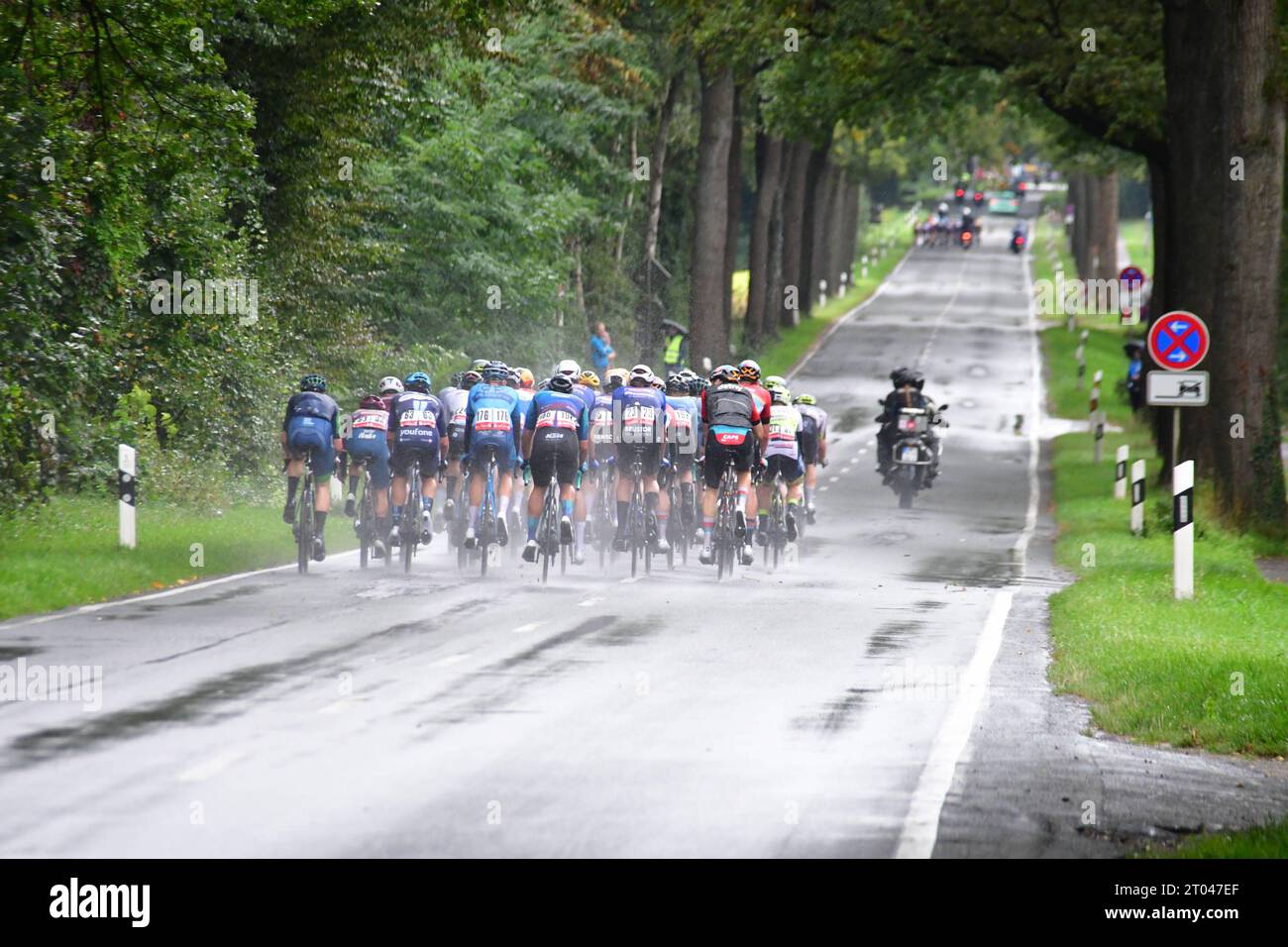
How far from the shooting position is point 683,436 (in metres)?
21.2

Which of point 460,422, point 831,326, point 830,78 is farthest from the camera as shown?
point 831,326

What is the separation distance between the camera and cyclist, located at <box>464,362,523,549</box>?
19.6m

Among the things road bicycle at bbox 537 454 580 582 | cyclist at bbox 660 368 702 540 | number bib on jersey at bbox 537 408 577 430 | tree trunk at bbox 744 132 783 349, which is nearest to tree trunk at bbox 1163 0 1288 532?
cyclist at bbox 660 368 702 540

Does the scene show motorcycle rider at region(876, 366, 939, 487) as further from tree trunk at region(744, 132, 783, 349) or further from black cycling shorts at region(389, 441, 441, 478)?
tree trunk at region(744, 132, 783, 349)

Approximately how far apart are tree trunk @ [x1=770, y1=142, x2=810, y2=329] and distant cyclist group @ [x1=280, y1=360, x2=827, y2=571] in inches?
1354

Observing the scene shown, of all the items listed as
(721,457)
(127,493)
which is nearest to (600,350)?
(721,457)

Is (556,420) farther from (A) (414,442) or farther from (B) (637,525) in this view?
(B) (637,525)

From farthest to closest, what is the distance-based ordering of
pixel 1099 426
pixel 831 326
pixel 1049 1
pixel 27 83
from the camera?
pixel 831 326, pixel 1099 426, pixel 1049 1, pixel 27 83

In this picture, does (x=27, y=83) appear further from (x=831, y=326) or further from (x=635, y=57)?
(x=831, y=326)

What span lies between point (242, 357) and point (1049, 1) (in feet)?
43.8
